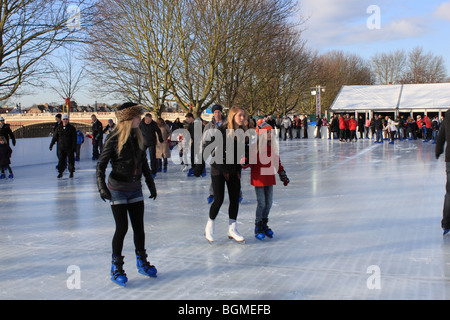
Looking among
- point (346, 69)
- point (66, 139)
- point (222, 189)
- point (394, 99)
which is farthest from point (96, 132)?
point (346, 69)

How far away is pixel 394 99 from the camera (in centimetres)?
3888

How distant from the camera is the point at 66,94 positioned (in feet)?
105

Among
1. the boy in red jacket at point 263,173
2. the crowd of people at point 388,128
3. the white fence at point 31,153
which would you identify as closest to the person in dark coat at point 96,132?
the white fence at point 31,153

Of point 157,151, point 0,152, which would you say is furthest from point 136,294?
point 0,152

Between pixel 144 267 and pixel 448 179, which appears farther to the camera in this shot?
pixel 448 179

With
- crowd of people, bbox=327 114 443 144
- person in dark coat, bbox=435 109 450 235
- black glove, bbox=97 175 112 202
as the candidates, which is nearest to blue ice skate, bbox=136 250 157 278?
black glove, bbox=97 175 112 202

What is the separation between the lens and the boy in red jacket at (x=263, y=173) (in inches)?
206

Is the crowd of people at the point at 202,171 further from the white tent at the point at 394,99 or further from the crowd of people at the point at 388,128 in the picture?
the white tent at the point at 394,99

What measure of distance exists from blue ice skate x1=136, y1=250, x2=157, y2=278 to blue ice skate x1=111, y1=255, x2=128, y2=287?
0.64 feet

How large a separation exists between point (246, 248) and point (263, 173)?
0.84 metres

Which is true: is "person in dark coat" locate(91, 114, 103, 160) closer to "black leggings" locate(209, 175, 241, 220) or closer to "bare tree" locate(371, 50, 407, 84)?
"black leggings" locate(209, 175, 241, 220)

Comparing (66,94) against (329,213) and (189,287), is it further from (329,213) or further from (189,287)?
(189,287)

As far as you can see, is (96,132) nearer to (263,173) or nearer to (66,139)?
(66,139)

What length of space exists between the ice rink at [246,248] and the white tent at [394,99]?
30.5 metres
